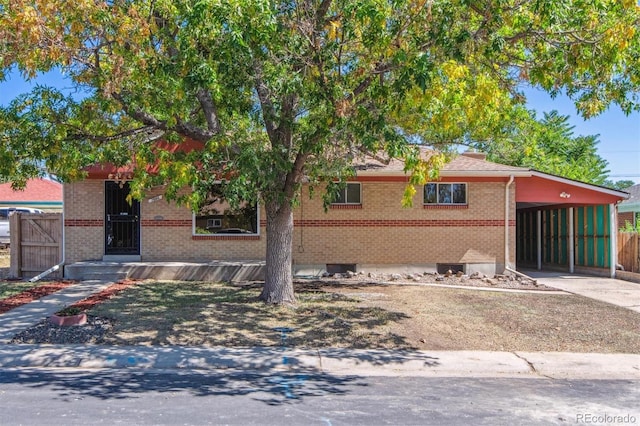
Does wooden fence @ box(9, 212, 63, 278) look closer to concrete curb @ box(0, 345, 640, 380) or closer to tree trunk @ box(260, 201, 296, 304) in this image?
tree trunk @ box(260, 201, 296, 304)

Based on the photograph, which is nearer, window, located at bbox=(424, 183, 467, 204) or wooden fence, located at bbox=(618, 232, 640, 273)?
window, located at bbox=(424, 183, 467, 204)

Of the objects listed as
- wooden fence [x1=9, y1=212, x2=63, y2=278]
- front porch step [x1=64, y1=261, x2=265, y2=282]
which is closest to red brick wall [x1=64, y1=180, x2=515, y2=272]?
front porch step [x1=64, y1=261, x2=265, y2=282]

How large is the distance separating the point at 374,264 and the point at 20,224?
10126mm

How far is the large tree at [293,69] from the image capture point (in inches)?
307

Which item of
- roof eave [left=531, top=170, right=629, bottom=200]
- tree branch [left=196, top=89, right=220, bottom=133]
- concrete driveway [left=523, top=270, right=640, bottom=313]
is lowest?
concrete driveway [left=523, top=270, right=640, bottom=313]

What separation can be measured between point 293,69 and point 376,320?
15.1 ft

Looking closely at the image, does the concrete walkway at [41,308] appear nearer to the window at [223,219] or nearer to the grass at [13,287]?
the grass at [13,287]

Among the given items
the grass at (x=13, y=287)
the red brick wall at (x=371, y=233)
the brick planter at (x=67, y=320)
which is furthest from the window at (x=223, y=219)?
the brick planter at (x=67, y=320)

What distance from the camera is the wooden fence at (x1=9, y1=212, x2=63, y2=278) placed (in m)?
15.4

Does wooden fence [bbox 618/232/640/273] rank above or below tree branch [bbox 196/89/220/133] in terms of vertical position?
below

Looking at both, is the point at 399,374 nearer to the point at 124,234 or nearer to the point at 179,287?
the point at 179,287

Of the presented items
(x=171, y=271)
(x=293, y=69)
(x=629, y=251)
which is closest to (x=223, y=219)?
(x=171, y=271)

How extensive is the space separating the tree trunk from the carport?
8.73 metres

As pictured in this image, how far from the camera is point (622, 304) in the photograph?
39.1 ft
